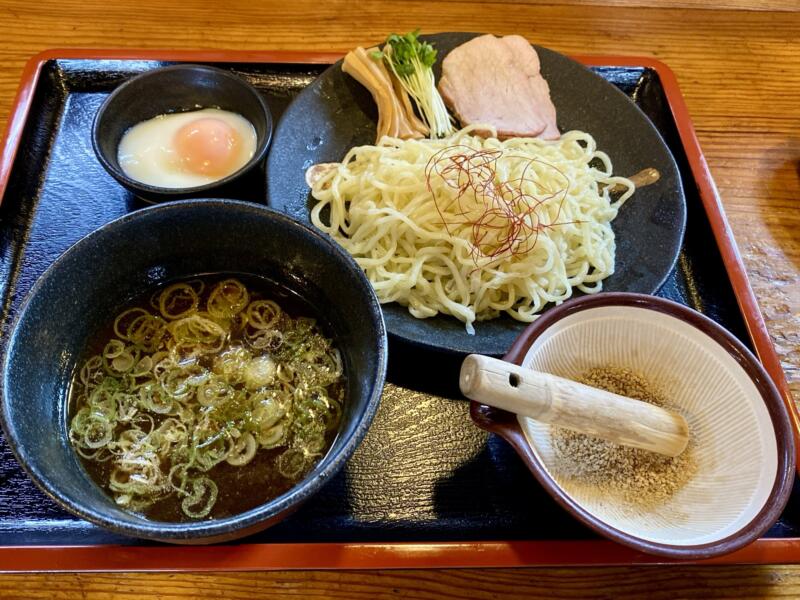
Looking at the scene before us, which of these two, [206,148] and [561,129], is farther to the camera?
[561,129]

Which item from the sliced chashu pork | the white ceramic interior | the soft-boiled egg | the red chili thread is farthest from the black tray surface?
the sliced chashu pork

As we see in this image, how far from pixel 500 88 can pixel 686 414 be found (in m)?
1.59

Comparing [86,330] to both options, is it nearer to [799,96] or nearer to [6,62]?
[6,62]

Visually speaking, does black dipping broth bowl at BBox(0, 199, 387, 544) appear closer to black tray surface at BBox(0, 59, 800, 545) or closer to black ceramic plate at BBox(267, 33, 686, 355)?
black tray surface at BBox(0, 59, 800, 545)

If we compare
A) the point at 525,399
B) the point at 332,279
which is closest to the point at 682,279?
the point at 525,399

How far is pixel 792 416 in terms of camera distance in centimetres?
184

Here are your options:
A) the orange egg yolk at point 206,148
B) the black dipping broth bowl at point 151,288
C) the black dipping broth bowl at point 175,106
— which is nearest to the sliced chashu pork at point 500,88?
the black dipping broth bowl at point 175,106

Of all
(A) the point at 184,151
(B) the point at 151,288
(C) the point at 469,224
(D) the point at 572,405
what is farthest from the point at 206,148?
(D) the point at 572,405

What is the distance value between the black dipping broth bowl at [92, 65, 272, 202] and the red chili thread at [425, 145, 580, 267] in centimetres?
68

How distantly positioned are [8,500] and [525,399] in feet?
4.66

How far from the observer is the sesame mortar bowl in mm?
1343

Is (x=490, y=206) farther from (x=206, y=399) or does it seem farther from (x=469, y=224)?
(x=206, y=399)

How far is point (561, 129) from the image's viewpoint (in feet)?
8.36

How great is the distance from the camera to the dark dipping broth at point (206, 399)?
1.43 meters
